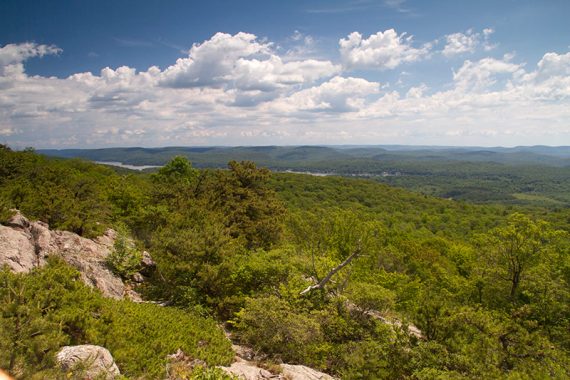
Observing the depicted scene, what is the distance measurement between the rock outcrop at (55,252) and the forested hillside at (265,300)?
0.96m

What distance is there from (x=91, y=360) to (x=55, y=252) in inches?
351

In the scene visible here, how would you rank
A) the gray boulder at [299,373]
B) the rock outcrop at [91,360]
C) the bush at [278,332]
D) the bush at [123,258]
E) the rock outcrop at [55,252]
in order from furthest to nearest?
1. the bush at [123,258]
2. the bush at [278,332]
3. the rock outcrop at [55,252]
4. the gray boulder at [299,373]
5. the rock outcrop at [91,360]

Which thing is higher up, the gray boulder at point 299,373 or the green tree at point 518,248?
the green tree at point 518,248

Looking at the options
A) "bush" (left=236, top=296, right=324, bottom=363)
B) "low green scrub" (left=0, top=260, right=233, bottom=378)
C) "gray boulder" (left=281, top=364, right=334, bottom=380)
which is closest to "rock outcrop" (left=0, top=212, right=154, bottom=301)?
"low green scrub" (left=0, top=260, right=233, bottom=378)

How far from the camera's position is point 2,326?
629 centimetres

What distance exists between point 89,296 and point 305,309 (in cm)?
867

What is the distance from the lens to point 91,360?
23.4 ft

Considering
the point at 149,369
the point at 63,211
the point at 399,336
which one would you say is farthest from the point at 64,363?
the point at 63,211

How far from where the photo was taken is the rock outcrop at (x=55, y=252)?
40.5ft

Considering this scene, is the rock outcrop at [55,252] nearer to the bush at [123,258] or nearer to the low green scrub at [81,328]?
the bush at [123,258]

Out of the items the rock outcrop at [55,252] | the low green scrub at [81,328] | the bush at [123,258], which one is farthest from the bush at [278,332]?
the bush at [123,258]

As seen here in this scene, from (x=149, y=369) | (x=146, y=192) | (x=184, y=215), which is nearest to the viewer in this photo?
(x=149, y=369)

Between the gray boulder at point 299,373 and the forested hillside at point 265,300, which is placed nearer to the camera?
the forested hillside at point 265,300

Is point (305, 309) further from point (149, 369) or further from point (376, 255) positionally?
point (376, 255)
